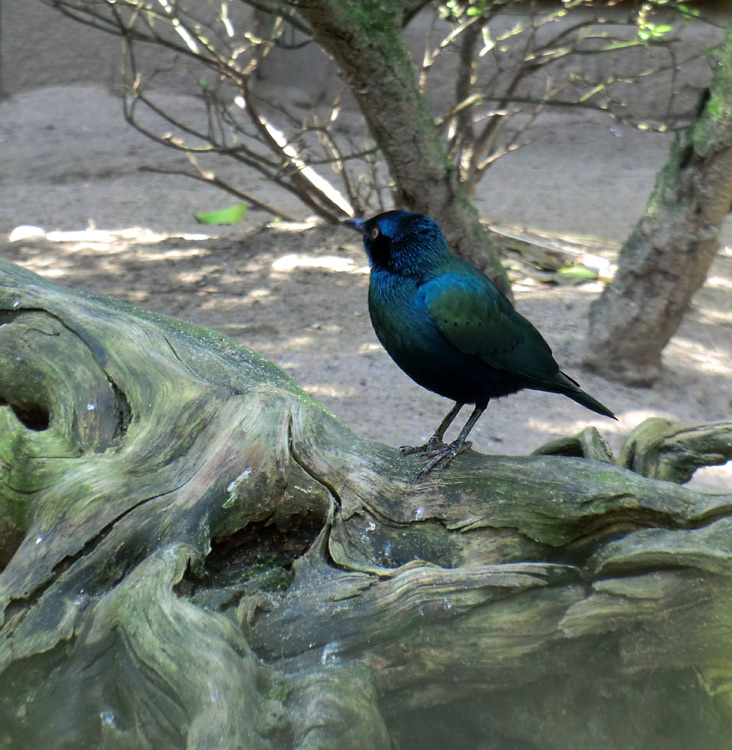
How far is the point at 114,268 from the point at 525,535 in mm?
4540

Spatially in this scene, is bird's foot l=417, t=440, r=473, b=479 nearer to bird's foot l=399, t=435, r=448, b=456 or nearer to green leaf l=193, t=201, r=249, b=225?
bird's foot l=399, t=435, r=448, b=456

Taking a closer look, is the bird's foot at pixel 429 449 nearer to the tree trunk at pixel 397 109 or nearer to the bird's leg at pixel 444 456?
the bird's leg at pixel 444 456

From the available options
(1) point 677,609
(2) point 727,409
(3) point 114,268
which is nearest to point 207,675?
(1) point 677,609

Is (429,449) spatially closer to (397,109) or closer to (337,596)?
(337,596)

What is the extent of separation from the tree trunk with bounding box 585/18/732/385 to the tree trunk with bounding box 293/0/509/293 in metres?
0.76

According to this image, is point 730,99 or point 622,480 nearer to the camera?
point 622,480

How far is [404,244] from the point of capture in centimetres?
255

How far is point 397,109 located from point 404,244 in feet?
5.88

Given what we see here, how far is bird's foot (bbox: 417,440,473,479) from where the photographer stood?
231cm

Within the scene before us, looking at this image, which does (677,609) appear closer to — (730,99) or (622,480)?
(622,480)

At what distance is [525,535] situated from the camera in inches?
81.9

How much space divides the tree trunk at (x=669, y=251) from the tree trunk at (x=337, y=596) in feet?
7.92

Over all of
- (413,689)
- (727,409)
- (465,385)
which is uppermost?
(465,385)

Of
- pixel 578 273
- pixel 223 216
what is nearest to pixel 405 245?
pixel 578 273
